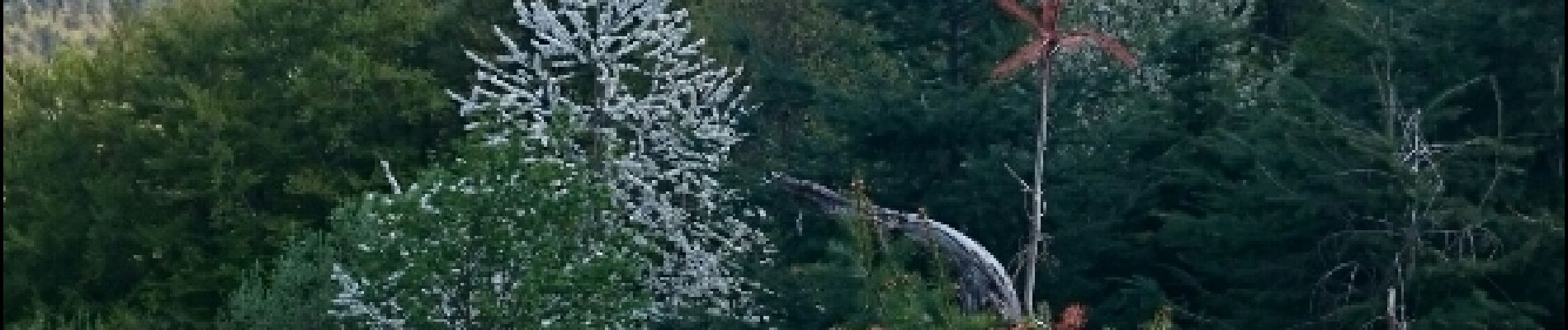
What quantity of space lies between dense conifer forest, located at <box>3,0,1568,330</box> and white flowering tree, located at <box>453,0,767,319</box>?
60 millimetres

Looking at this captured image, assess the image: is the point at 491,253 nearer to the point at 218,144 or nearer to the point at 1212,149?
the point at 1212,149

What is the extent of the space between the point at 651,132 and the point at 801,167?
1.54 metres

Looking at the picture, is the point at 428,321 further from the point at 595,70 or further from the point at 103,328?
the point at 103,328

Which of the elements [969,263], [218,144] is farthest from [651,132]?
[218,144]

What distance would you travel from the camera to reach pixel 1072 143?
1766 centimetres

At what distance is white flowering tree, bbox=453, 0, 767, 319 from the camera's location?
17859 millimetres

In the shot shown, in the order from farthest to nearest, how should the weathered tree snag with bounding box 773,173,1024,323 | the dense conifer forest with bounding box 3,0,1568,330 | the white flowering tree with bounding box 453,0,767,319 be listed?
the white flowering tree with bounding box 453,0,767,319 < the dense conifer forest with bounding box 3,0,1568,330 < the weathered tree snag with bounding box 773,173,1024,323

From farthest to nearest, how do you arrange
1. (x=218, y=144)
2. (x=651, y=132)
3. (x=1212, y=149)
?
1. (x=218, y=144)
2. (x=651, y=132)
3. (x=1212, y=149)

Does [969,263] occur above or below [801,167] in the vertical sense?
below

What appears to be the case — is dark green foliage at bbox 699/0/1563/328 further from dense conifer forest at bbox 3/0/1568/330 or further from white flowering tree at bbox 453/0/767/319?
white flowering tree at bbox 453/0/767/319

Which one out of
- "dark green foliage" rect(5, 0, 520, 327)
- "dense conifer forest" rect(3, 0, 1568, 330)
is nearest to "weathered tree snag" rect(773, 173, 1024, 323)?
"dense conifer forest" rect(3, 0, 1568, 330)

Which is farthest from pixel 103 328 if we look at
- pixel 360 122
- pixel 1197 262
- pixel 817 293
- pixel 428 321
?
pixel 1197 262

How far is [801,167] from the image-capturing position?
60.8ft

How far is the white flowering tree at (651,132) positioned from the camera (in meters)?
17.9
